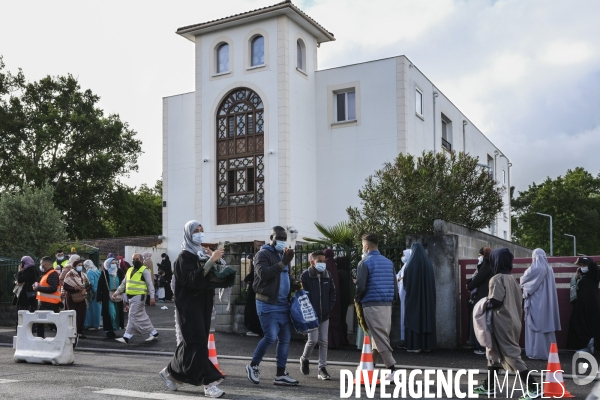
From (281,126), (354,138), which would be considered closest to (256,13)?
(281,126)

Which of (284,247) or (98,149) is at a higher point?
(98,149)

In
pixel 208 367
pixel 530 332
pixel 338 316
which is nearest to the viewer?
pixel 208 367

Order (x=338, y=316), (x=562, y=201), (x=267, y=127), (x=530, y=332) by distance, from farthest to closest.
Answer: (x=562, y=201)
(x=267, y=127)
(x=338, y=316)
(x=530, y=332)

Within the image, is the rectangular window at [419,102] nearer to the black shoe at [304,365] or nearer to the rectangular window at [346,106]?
the rectangular window at [346,106]

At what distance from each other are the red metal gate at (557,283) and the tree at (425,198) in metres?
1.51

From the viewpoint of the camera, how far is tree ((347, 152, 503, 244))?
16.7 metres

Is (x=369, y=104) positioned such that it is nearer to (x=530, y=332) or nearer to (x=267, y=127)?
(x=267, y=127)

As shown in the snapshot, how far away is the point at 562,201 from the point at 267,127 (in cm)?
3798

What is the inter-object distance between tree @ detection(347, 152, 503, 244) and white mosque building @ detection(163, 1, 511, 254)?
12.3m

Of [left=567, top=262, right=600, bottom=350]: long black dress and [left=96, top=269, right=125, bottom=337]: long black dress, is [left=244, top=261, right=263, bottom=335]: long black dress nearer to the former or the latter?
[left=96, top=269, right=125, bottom=337]: long black dress

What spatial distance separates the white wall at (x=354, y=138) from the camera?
102 ft

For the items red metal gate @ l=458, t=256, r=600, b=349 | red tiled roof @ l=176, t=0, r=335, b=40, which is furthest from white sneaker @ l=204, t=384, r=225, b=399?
red tiled roof @ l=176, t=0, r=335, b=40

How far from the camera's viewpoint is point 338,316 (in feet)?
47.2

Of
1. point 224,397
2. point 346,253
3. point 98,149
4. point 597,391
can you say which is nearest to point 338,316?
point 346,253
